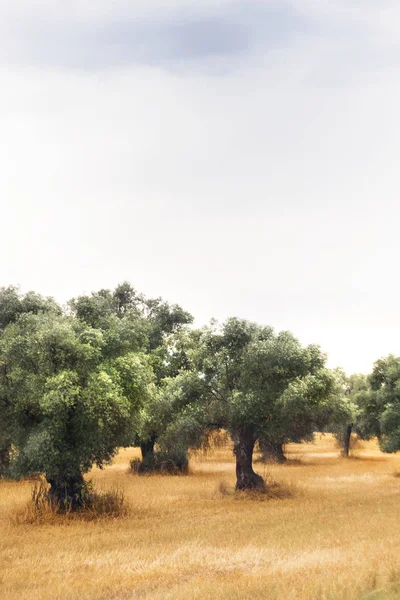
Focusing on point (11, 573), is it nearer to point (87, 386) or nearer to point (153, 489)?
point (87, 386)

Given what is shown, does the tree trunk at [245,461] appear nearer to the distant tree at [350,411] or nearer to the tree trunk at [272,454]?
the distant tree at [350,411]

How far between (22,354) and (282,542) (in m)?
14.2

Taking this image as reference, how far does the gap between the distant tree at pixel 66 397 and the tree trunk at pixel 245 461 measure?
33.3ft

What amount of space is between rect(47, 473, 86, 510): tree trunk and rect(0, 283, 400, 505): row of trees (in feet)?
0.18

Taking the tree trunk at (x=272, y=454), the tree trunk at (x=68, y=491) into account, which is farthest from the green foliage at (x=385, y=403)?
the tree trunk at (x=68, y=491)

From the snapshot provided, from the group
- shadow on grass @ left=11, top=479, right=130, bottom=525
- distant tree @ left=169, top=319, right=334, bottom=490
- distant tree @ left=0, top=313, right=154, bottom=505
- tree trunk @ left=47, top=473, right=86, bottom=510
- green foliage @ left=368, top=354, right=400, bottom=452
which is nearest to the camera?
shadow on grass @ left=11, top=479, right=130, bottom=525

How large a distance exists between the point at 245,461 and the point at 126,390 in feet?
39.3

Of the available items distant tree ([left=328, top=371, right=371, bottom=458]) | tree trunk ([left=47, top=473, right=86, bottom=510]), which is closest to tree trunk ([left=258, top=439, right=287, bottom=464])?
distant tree ([left=328, top=371, right=371, bottom=458])

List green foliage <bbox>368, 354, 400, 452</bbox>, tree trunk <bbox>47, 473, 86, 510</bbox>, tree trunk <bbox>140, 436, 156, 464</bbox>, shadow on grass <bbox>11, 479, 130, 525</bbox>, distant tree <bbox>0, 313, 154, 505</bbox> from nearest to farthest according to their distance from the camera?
1. shadow on grass <bbox>11, 479, 130, 525</bbox>
2. distant tree <bbox>0, 313, 154, 505</bbox>
3. tree trunk <bbox>47, 473, 86, 510</bbox>
4. green foliage <bbox>368, 354, 400, 452</bbox>
5. tree trunk <bbox>140, 436, 156, 464</bbox>

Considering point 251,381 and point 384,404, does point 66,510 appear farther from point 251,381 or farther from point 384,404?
point 384,404

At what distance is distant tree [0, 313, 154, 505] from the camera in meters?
24.1

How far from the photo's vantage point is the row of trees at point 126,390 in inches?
966

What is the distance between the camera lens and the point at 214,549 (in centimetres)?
1853

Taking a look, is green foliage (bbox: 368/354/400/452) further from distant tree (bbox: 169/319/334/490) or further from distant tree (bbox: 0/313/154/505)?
distant tree (bbox: 0/313/154/505)
